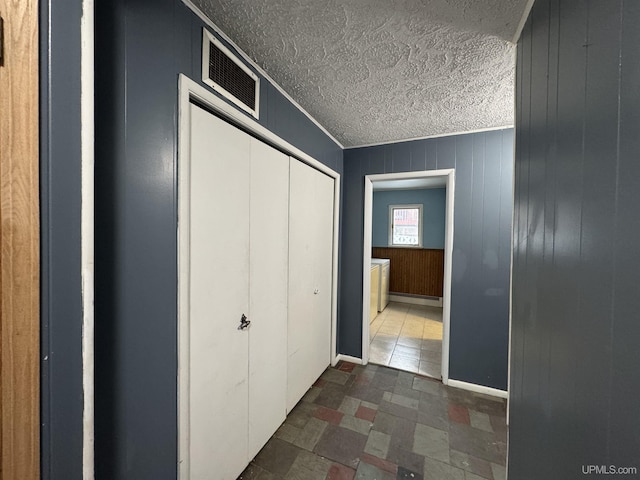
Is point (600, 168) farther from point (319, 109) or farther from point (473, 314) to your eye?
point (473, 314)

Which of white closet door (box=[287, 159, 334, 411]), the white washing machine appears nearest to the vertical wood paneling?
white closet door (box=[287, 159, 334, 411])

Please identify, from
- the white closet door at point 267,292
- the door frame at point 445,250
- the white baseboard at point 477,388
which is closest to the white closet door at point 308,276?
the white closet door at point 267,292

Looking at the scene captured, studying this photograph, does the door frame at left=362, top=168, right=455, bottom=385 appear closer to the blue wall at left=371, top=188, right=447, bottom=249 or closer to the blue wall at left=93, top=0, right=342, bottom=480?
the blue wall at left=93, top=0, right=342, bottom=480

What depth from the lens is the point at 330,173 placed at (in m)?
2.39

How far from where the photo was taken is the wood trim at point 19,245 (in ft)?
1.57

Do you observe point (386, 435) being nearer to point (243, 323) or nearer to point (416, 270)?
point (243, 323)

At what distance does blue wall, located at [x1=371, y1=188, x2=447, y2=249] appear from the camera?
4.89 meters

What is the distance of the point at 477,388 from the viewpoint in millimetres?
2203

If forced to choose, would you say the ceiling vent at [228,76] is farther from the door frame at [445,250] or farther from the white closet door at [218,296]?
the door frame at [445,250]

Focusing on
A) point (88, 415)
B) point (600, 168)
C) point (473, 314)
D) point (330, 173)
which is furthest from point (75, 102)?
point (473, 314)

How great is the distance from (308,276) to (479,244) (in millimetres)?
1608

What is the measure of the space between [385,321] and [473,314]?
6.10 ft

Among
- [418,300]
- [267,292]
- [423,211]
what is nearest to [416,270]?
[418,300]

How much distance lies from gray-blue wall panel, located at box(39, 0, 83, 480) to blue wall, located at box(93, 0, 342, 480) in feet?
0.82
